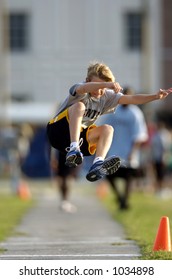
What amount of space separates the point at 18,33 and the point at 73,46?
8.81ft

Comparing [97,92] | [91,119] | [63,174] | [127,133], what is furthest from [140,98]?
[63,174]

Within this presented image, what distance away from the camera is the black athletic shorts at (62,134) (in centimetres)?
1101

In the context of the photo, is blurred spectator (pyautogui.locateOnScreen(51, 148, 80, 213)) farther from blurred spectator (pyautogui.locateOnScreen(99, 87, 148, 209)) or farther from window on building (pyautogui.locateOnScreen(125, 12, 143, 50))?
window on building (pyautogui.locateOnScreen(125, 12, 143, 50))

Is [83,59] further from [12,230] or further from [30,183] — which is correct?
[12,230]

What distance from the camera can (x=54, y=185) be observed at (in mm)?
30000

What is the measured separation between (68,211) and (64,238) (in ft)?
17.9

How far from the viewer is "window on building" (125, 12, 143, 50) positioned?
1919 inches

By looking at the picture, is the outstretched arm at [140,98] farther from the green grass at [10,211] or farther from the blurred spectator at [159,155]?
the blurred spectator at [159,155]

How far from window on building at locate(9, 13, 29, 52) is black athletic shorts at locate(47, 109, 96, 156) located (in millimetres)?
37682

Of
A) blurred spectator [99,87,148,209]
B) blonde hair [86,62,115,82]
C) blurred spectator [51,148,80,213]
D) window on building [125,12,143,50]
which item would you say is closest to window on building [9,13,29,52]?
window on building [125,12,143,50]

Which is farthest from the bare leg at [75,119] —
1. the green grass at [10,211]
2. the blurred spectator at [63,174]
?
the blurred spectator at [63,174]

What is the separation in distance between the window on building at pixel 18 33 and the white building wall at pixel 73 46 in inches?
12.6

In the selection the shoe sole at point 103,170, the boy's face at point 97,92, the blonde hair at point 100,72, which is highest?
the blonde hair at point 100,72
